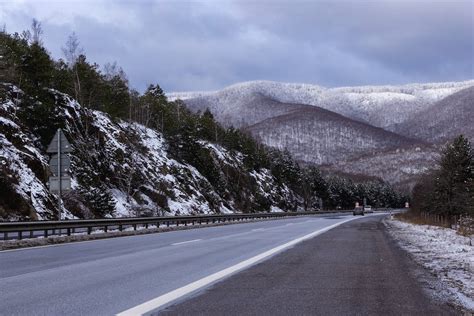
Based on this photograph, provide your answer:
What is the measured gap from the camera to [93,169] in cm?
4591

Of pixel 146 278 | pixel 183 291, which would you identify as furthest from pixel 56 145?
pixel 183 291

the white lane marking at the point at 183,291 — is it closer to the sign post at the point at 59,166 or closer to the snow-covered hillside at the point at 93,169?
the sign post at the point at 59,166

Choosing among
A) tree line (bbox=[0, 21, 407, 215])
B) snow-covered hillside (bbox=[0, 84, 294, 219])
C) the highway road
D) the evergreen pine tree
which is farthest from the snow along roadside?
the evergreen pine tree

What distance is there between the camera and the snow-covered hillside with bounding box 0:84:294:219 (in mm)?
31719

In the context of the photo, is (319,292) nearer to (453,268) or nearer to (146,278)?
(146,278)

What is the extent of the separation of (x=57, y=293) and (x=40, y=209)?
1019 inches

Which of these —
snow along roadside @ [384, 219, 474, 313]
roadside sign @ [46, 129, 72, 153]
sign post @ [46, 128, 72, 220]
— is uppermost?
roadside sign @ [46, 129, 72, 153]

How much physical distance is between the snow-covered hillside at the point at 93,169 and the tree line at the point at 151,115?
1378 mm

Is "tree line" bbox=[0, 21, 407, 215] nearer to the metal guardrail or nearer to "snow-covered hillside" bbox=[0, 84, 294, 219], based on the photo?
"snow-covered hillside" bbox=[0, 84, 294, 219]

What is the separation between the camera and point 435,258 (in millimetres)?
12438

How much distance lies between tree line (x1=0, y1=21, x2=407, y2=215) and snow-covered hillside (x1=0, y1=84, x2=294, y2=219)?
4.52ft

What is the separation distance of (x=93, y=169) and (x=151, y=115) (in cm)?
4374

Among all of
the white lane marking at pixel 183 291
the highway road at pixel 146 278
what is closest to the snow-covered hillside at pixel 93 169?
the highway road at pixel 146 278

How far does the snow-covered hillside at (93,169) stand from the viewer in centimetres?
3172
